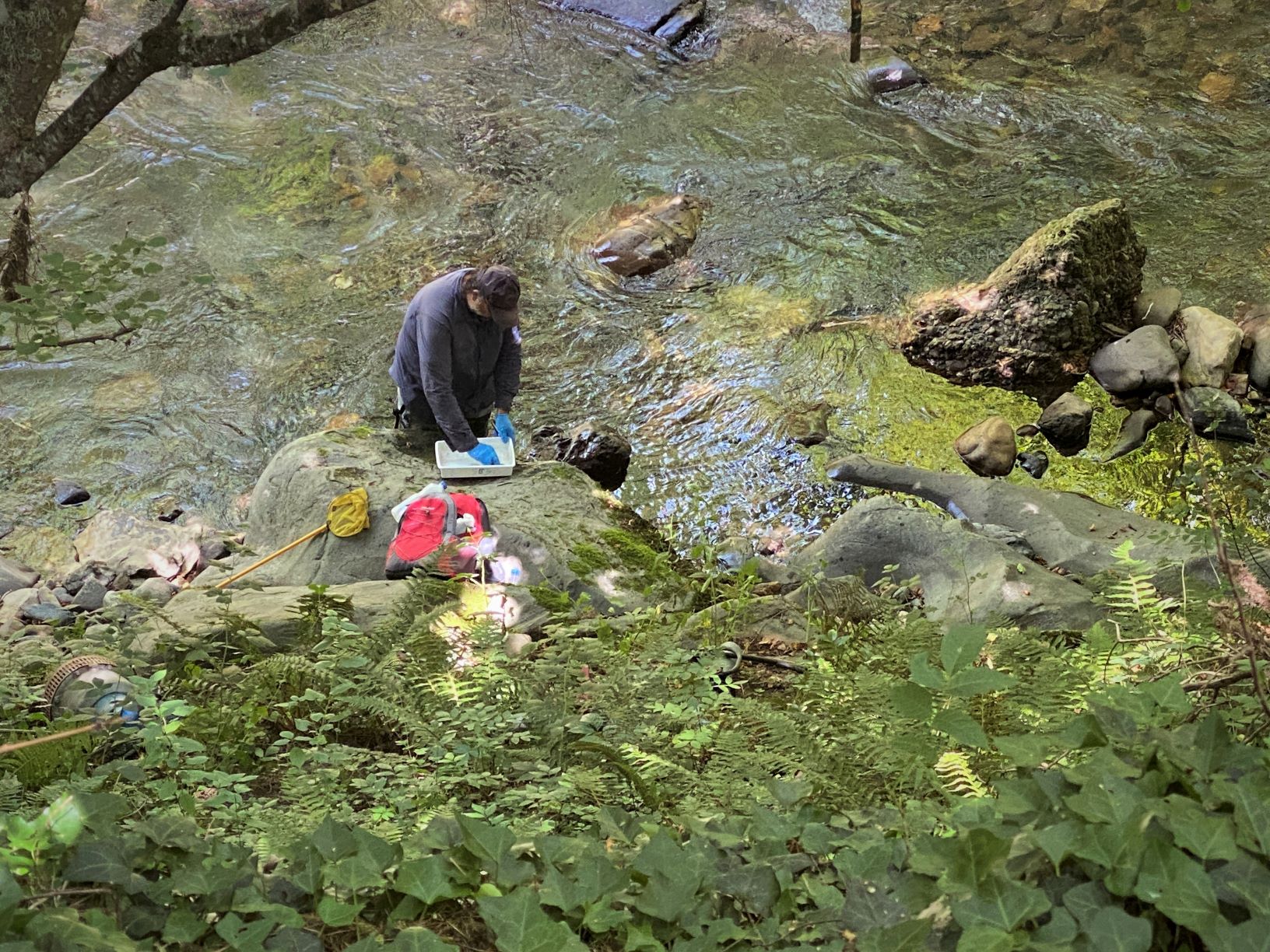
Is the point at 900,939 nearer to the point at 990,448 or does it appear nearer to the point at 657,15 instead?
the point at 990,448

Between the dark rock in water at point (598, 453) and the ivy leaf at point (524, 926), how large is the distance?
5.85 meters

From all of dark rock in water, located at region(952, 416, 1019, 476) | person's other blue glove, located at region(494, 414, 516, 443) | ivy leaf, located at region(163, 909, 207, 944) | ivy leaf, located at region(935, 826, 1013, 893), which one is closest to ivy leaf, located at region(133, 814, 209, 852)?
ivy leaf, located at region(163, 909, 207, 944)

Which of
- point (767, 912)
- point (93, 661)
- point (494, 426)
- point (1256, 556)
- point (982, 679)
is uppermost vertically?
point (982, 679)

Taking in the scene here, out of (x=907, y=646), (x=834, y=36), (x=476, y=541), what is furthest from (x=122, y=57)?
(x=834, y=36)

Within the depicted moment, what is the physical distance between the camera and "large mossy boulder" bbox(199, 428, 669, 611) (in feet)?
18.5

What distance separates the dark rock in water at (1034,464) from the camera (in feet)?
23.9

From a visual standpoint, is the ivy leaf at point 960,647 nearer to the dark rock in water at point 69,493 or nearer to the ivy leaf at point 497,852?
the ivy leaf at point 497,852

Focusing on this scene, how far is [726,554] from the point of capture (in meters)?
6.78

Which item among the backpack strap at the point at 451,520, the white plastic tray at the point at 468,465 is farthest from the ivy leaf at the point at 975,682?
the white plastic tray at the point at 468,465

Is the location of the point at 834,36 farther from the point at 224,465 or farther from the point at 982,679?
the point at 982,679

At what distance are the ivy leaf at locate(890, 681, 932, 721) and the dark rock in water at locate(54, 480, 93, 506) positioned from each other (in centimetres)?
736

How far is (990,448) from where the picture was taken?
24.1 ft

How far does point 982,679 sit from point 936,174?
8.87 meters

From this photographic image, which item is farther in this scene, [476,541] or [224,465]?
[224,465]
